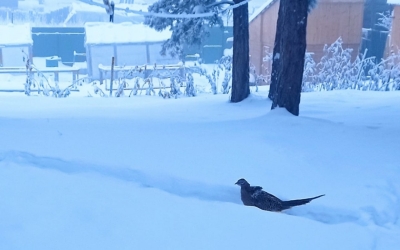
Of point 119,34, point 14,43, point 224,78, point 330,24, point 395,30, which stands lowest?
point 224,78

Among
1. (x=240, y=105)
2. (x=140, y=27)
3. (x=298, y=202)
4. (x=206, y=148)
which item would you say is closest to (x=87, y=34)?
(x=140, y=27)

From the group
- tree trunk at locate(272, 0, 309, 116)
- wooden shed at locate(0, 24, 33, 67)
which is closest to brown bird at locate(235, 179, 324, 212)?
tree trunk at locate(272, 0, 309, 116)

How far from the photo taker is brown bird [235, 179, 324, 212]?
338cm

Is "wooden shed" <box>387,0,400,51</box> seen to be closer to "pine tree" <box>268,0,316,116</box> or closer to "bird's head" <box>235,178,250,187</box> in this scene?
"pine tree" <box>268,0,316,116</box>

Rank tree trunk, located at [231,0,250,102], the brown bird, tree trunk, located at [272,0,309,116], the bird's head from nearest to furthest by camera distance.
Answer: the brown bird → the bird's head → tree trunk, located at [272,0,309,116] → tree trunk, located at [231,0,250,102]

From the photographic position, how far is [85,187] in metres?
3.33

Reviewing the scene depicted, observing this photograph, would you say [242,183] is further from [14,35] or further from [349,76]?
[14,35]

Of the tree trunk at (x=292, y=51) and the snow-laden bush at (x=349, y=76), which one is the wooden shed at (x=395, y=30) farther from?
the tree trunk at (x=292, y=51)

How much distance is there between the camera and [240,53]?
8.59 metres

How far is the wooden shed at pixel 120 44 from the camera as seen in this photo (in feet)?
61.7

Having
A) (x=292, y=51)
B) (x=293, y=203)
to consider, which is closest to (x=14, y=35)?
(x=292, y=51)

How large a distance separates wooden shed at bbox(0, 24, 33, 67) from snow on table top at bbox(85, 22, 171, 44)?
2.13 m

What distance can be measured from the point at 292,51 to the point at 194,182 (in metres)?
2.91

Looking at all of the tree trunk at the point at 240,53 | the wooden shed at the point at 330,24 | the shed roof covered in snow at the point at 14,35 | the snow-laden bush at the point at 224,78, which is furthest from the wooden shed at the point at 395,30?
the shed roof covered in snow at the point at 14,35
